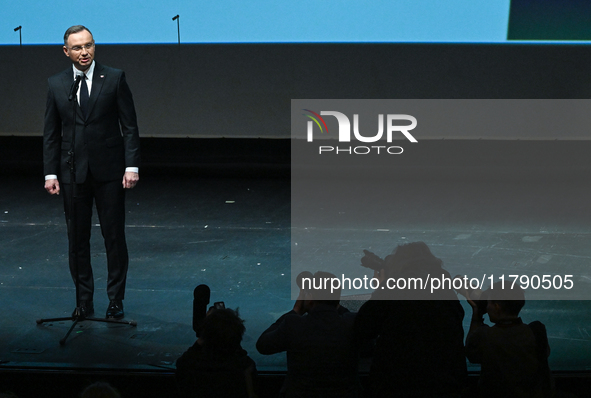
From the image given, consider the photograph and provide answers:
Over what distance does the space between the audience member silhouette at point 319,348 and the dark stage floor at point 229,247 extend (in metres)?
0.45

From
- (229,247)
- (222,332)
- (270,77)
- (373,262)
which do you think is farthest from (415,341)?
(270,77)

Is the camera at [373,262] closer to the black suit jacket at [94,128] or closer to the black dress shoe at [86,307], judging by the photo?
the black suit jacket at [94,128]

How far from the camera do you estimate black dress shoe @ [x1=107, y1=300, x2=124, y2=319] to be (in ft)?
9.84

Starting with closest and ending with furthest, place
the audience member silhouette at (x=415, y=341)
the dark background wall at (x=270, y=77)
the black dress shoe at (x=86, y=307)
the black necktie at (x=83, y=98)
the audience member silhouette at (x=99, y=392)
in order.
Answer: the audience member silhouette at (x=99, y=392) → the audience member silhouette at (x=415, y=341) → the black necktie at (x=83, y=98) → the black dress shoe at (x=86, y=307) → the dark background wall at (x=270, y=77)

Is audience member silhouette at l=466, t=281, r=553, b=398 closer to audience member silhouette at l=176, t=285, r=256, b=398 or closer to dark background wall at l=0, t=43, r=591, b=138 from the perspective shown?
audience member silhouette at l=176, t=285, r=256, b=398

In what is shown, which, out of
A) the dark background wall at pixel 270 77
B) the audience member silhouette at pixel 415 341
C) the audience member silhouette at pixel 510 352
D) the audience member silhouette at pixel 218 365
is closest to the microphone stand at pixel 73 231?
the audience member silhouette at pixel 218 365

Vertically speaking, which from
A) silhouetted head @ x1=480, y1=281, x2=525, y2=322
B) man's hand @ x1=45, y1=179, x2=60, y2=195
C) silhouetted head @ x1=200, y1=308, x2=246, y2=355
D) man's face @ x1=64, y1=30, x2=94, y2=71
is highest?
man's face @ x1=64, y1=30, x2=94, y2=71

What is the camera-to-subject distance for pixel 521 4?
6.65m

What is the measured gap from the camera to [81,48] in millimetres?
2783

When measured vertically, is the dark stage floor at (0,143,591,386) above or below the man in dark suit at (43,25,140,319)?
below

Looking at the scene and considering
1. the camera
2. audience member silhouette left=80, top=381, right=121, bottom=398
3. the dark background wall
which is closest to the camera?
audience member silhouette left=80, top=381, right=121, bottom=398

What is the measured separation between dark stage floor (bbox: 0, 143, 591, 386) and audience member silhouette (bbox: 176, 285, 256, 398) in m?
0.48

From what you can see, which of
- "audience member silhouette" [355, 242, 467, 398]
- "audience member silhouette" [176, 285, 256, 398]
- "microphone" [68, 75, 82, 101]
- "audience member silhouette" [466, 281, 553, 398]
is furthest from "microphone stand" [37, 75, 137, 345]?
"audience member silhouette" [466, 281, 553, 398]

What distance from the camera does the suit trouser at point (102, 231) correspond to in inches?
116
